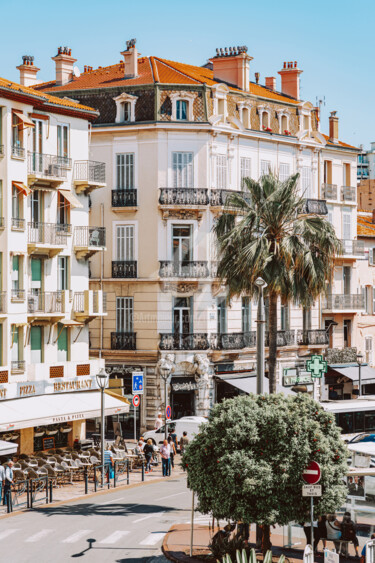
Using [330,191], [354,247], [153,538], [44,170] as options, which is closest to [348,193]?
[330,191]

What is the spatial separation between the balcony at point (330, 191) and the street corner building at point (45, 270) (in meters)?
18.7

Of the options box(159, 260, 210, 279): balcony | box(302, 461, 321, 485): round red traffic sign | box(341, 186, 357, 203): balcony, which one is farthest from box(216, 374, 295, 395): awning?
box(302, 461, 321, 485): round red traffic sign

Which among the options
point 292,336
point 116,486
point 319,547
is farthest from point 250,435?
point 292,336

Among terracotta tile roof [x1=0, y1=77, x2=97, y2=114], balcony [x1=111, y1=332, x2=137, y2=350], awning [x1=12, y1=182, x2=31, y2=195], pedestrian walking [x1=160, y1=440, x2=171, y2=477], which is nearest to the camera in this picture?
pedestrian walking [x1=160, y1=440, x2=171, y2=477]

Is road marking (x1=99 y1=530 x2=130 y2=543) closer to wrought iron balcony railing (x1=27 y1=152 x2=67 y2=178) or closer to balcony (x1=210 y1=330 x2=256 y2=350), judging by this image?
wrought iron balcony railing (x1=27 y1=152 x2=67 y2=178)

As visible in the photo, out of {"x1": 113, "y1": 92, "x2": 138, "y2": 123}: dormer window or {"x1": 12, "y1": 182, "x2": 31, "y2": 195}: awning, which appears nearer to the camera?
{"x1": 12, "y1": 182, "x2": 31, "y2": 195}: awning

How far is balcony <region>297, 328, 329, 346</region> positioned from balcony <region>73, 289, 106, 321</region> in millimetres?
16461

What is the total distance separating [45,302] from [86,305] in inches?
116

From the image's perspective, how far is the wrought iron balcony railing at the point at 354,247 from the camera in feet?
218

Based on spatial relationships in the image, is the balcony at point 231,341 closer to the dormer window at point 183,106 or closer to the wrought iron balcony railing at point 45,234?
the wrought iron balcony railing at point 45,234

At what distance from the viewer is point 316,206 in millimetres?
61469

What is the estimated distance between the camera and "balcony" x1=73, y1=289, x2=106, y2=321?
157 feet

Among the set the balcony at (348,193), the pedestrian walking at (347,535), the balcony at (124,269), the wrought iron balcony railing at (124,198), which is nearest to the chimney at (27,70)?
the wrought iron balcony railing at (124,198)

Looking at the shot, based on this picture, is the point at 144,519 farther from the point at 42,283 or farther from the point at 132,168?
the point at 132,168
